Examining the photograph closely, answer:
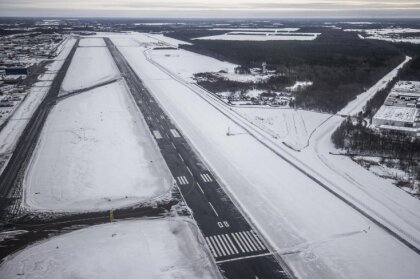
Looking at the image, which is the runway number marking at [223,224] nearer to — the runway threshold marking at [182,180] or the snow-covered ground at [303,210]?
the snow-covered ground at [303,210]

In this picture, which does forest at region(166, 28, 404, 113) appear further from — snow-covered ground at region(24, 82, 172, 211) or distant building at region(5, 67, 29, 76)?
distant building at region(5, 67, 29, 76)

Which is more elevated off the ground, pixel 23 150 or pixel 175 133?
pixel 175 133

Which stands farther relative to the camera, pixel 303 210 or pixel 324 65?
pixel 324 65

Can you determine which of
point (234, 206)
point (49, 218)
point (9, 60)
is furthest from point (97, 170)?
point (9, 60)

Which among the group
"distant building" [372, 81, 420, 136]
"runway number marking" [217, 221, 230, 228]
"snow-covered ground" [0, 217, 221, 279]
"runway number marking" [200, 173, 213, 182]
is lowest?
"snow-covered ground" [0, 217, 221, 279]

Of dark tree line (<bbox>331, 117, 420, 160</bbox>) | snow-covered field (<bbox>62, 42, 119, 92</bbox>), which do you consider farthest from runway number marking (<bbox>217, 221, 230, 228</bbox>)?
snow-covered field (<bbox>62, 42, 119, 92</bbox>)

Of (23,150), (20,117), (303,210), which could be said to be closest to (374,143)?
(303,210)

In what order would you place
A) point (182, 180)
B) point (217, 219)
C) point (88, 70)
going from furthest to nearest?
1. point (88, 70)
2. point (182, 180)
3. point (217, 219)

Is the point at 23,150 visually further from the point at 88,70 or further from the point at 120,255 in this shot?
the point at 88,70
